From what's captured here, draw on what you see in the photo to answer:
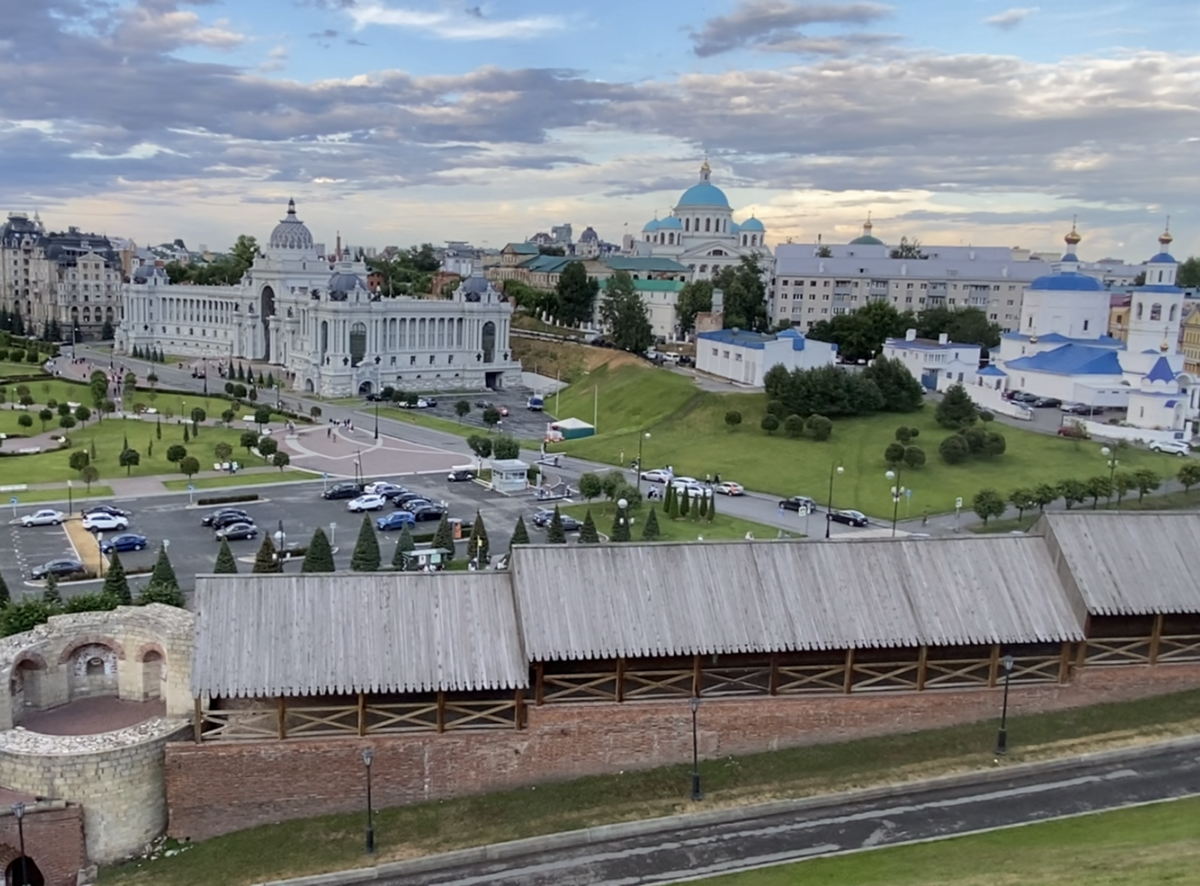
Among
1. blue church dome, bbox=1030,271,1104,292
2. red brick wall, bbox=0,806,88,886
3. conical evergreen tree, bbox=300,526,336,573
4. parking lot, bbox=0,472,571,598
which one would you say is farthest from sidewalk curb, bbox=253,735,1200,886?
blue church dome, bbox=1030,271,1104,292

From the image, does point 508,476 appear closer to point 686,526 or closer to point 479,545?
point 686,526

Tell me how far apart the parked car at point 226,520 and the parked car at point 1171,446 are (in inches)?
2235

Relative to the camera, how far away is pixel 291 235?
129375mm

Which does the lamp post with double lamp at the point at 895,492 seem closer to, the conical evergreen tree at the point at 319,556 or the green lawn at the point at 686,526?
the green lawn at the point at 686,526

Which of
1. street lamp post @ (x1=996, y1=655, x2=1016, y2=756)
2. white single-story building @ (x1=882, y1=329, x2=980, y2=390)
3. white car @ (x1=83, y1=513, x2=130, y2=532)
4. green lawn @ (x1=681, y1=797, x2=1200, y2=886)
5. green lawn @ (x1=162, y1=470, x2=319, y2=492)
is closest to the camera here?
green lawn @ (x1=681, y1=797, x2=1200, y2=886)

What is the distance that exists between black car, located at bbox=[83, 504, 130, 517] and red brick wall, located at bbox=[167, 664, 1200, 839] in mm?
33637

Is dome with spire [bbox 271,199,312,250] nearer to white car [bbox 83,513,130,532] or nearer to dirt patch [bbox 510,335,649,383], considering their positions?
dirt patch [bbox 510,335,649,383]

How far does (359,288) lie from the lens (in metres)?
109

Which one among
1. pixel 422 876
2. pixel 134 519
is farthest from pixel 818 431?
pixel 422 876

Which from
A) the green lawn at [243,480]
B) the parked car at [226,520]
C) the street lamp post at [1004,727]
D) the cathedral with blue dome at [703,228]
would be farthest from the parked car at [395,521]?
the cathedral with blue dome at [703,228]

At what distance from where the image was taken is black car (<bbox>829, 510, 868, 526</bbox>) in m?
52.1

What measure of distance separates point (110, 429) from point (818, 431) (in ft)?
171

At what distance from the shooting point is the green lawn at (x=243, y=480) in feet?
197

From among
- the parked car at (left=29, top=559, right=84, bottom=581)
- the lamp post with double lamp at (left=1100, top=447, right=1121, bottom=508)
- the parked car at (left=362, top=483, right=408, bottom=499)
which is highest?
the lamp post with double lamp at (left=1100, top=447, right=1121, bottom=508)
